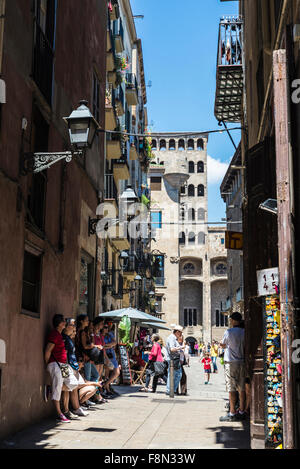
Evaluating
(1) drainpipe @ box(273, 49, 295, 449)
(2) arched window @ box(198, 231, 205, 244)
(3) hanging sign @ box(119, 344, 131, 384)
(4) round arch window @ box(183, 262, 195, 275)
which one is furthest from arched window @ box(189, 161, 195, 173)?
(1) drainpipe @ box(273, 49, 295, 449)

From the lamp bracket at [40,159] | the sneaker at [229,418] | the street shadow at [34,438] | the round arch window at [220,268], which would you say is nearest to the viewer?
the street shadow at [34,438]

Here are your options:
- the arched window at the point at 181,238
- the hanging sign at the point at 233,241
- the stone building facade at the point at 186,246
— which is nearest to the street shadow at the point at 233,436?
the hanging sign at the point at 233,241

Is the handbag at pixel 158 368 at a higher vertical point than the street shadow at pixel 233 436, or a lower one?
higher

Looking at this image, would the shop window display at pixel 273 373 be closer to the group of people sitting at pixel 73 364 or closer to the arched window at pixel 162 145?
the group of people sitting at pixel 73 364

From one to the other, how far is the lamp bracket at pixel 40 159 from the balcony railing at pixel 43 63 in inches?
63.5

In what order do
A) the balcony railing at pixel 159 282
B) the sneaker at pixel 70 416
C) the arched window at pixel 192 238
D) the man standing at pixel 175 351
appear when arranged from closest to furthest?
the sneaker at pixel 70 416 < the man standing at pixel 175 351 < the balcony railing at pixel 159 282 < the arched window at pixel 192 238

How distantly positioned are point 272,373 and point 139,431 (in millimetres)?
2987

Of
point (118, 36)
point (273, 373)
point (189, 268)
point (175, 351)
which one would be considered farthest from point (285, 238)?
point (189, 268)

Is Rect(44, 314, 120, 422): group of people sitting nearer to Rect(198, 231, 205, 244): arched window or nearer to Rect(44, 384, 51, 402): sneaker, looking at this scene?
Rect(44, 384, 51, 402): sneaker

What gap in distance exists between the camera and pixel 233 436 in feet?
27.8

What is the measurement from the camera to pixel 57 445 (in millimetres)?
7344

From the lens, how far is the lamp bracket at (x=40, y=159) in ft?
28.8

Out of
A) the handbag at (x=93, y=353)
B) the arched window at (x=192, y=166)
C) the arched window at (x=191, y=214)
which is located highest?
the arched window at (x=192, y=166)

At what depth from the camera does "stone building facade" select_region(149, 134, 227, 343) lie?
65.1m
